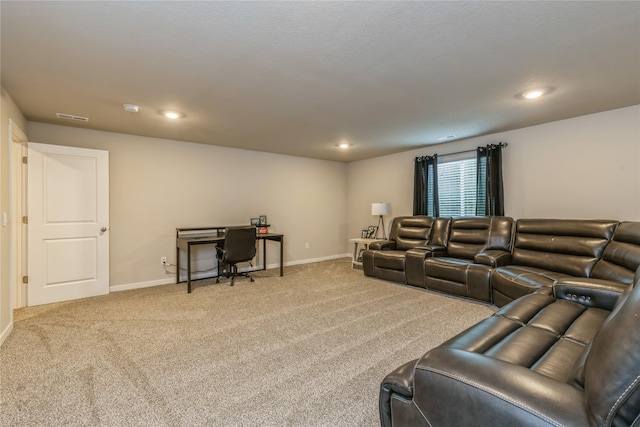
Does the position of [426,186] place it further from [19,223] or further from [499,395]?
[19,223]

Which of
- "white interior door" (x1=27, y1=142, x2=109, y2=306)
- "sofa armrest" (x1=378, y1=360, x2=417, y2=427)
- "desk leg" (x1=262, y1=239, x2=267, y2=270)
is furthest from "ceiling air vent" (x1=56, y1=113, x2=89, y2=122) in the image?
"sofa armrest" (x1=378, y1=360, x2=417, y2=427)

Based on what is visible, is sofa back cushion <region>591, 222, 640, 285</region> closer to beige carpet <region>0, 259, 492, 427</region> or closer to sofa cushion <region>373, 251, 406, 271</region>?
beige carpet <region>0, 259, 492, 427</region>

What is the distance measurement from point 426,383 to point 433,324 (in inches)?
80.6

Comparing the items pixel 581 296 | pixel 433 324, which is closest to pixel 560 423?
pixel 581 296

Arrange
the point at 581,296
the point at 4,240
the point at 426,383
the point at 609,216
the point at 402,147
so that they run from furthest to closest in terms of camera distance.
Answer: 1. the point at 402,147
2. the point at 609,216
3. the point at 4,240
4. the point at 581,296
5. the point at 426,383

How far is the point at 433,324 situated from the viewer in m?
2.97

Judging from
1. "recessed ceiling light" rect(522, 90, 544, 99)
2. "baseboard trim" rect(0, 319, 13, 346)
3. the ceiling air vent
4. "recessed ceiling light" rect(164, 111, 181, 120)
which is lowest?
"baseboard trim" rect(0, 319, 13, 346)

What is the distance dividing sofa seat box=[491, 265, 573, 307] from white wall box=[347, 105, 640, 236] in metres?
1.15

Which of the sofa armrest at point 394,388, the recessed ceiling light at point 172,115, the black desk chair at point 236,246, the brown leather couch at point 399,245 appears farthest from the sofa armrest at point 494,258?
the recessed ceiling light at point 172,115

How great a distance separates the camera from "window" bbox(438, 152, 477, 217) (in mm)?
4938

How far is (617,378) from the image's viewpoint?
83 cm

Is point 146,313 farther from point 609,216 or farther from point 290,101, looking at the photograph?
point 609,216

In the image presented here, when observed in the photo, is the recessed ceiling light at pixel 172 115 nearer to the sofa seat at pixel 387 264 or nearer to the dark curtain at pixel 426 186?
the sofa seat at pixel 387 264

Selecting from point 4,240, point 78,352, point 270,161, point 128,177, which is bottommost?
point 78,352
